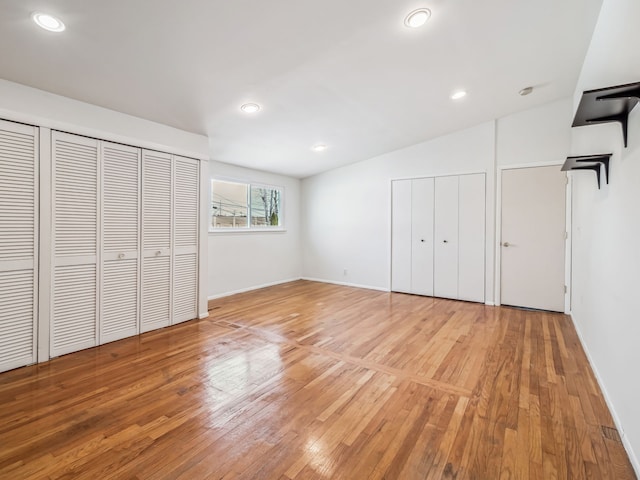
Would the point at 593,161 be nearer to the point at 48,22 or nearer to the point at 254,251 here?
the point at 48,22

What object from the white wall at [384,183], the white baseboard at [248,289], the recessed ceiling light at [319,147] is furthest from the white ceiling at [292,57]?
the white baseboard at [248,289]

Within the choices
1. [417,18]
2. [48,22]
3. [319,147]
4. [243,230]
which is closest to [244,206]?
[243,230]

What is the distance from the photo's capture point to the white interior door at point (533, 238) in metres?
4.10

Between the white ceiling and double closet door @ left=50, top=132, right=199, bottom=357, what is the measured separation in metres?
0.52

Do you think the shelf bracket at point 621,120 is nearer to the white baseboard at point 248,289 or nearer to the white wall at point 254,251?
the white wall at point 254,251

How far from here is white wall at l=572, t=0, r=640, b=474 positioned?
63.4 inches

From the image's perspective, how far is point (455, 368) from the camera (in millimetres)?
2555

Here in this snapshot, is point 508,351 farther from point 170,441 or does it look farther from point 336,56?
point 336,56

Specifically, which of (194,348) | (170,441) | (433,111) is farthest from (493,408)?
(433,111)

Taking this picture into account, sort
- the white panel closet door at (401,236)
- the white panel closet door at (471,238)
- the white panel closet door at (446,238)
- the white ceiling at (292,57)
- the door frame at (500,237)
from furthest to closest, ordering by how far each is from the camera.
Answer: the white panel closet door at (401,236)
the white panel closet door at (446,238)
the white panel closet door at (471,238)
the door frame at (500,237)
the white ceiling at (292,57)

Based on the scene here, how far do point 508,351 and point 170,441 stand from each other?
113 inches

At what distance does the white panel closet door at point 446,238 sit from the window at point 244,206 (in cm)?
309

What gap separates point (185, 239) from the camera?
372 centimetres

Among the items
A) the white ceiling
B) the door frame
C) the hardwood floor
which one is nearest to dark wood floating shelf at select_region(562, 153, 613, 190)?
the white ceiling
